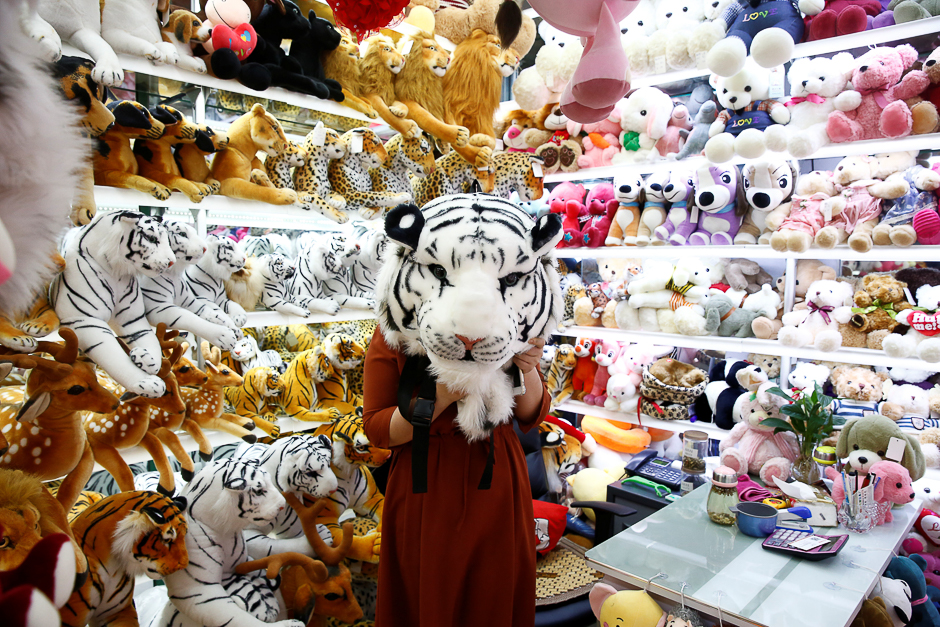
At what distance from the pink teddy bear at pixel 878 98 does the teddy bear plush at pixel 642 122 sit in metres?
0.69

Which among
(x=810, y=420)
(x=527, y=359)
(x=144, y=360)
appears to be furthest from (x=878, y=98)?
(x=144, y=360)

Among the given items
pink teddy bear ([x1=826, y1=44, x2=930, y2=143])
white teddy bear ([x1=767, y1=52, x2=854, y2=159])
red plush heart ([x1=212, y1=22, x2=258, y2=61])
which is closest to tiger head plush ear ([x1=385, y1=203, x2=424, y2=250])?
red plush heart ([x1=212, y1=22, x2=258, y2=61])

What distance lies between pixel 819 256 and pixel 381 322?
1954 mm

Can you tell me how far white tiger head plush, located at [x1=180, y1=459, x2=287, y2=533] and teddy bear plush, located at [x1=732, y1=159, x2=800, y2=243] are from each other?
2.15 metres

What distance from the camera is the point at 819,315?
2191 millimetres

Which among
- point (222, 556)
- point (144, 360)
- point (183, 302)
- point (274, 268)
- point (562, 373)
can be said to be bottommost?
point (222, 556)

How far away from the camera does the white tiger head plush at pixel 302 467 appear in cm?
147

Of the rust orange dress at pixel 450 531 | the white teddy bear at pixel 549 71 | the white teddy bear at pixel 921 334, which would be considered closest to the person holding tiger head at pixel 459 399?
the rust orange dress at pixel 450 531

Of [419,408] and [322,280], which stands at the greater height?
[322,280]

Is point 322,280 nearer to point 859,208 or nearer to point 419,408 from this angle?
point 419,408

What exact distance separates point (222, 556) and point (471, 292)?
1028 mm

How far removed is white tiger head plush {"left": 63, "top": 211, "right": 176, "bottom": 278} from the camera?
4.14 feet

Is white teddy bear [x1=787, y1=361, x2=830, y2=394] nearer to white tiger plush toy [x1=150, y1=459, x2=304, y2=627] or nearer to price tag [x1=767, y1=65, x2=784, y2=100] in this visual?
price tag [x1=767, y1=65, x2=784, y2=100]

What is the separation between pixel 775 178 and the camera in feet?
7.57
